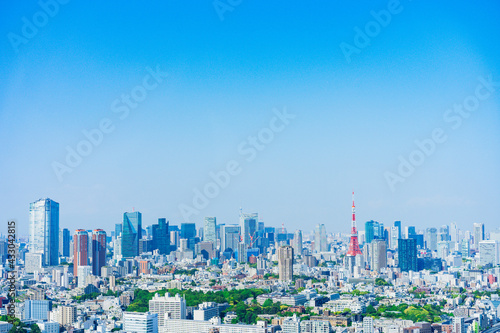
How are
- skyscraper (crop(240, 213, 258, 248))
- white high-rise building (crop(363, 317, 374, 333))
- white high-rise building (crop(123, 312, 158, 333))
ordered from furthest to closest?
skyscraper (crop(240, 213, 258, 248)), white high-rise building (crop(363, 317, 374, 333)), white high-rise building (crop(123, 312, 158, 333))

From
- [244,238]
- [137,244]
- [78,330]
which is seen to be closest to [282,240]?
[244,238]

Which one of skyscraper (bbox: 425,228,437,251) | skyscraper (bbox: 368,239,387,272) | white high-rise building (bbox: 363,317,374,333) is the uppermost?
skyscraper (bbox: 425,228,437,251)

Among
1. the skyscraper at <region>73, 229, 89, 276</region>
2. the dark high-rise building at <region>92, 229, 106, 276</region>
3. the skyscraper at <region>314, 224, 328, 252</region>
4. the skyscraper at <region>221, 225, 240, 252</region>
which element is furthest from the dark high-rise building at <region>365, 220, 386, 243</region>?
the skyscraper at <region>73, 229, 89, 276</region>

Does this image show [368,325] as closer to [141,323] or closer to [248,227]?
[141,323]

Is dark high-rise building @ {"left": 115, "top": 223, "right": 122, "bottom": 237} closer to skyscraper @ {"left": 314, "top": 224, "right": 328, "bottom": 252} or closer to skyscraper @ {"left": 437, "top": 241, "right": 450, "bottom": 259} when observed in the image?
skyscraper @ {"left": 314, "top": 224, "right": 328, "bottom": 252}

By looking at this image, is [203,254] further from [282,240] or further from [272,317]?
[272,317]

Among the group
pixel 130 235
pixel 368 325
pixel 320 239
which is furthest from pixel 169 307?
pixel 320 239
